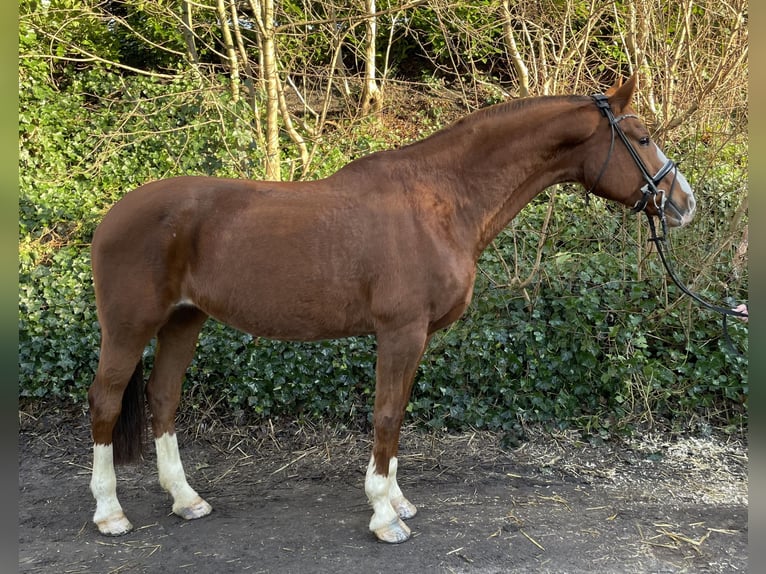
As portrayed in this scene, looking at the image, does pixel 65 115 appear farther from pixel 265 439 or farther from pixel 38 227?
pixel 265 439

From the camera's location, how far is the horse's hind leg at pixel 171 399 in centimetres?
320

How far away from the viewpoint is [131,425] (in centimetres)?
317

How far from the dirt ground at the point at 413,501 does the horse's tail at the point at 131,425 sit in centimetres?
39

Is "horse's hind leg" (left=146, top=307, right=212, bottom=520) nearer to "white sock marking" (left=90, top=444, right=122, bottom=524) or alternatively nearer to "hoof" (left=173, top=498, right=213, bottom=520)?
"hoof" (left=173, top=498, right=213, bottom=520)

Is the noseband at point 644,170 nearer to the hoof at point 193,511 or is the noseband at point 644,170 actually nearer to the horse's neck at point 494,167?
the horse's neck at point 494,167

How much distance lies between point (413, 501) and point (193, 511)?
1274mm

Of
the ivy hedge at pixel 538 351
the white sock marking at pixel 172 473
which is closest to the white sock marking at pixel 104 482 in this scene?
the white sock marking at pixel 172 473

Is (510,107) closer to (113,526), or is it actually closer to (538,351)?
(538,351)

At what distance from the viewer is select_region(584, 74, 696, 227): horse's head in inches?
106

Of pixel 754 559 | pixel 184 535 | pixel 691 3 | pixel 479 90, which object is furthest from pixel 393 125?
pixel 754 559

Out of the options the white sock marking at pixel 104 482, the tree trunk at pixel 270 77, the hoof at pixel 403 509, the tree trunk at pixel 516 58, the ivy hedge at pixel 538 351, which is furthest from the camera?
the tree trunk at pixel 270 77

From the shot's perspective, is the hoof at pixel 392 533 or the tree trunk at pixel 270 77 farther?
the tree trunk at pixel 270 77

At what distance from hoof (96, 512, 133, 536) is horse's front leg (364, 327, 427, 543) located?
1349 mm

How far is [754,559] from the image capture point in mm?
1479
